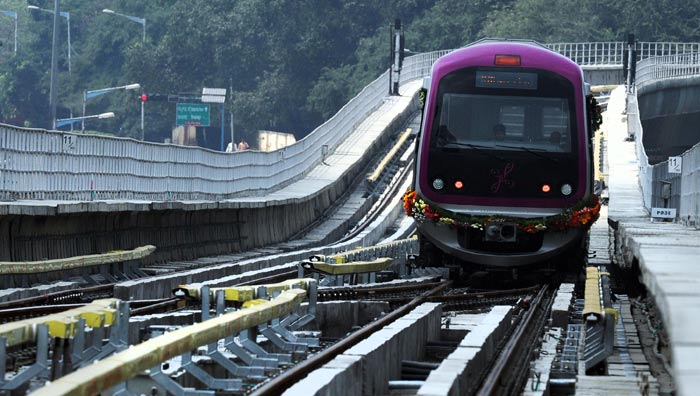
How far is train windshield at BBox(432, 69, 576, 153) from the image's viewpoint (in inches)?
949

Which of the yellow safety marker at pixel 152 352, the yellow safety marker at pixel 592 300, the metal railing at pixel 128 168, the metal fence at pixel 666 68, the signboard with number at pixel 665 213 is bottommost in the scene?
the yellow safety marker at pixel 592 300

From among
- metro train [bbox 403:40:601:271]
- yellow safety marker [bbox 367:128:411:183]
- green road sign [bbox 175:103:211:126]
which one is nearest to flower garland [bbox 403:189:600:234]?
metro train [bbox 403:40:601:271]

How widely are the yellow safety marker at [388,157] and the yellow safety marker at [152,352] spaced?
41350 mm

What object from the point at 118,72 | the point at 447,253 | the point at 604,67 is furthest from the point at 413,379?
the point at 118,72

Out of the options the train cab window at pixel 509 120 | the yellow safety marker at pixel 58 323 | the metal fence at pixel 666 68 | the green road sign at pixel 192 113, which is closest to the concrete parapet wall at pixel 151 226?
the train cab window at pixel 509 120

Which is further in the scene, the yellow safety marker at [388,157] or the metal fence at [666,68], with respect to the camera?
the metal fence at [666,68]

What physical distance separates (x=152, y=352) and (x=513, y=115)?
14.9 meters

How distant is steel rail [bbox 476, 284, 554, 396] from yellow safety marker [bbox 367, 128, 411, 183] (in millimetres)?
36229

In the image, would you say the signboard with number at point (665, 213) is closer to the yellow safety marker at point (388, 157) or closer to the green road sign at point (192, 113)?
the yellow safety marker at point (388, 157)

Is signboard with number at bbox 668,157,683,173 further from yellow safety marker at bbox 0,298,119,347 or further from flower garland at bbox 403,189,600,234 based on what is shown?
yellow safety marker at bbox 0,298,119,347

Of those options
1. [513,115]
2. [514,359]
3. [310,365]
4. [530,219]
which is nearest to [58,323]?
[310,365]

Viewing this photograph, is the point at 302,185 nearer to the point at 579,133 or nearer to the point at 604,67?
the point at 579,133

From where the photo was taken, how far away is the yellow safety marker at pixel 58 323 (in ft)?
34.1

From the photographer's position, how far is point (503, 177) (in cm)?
2411
